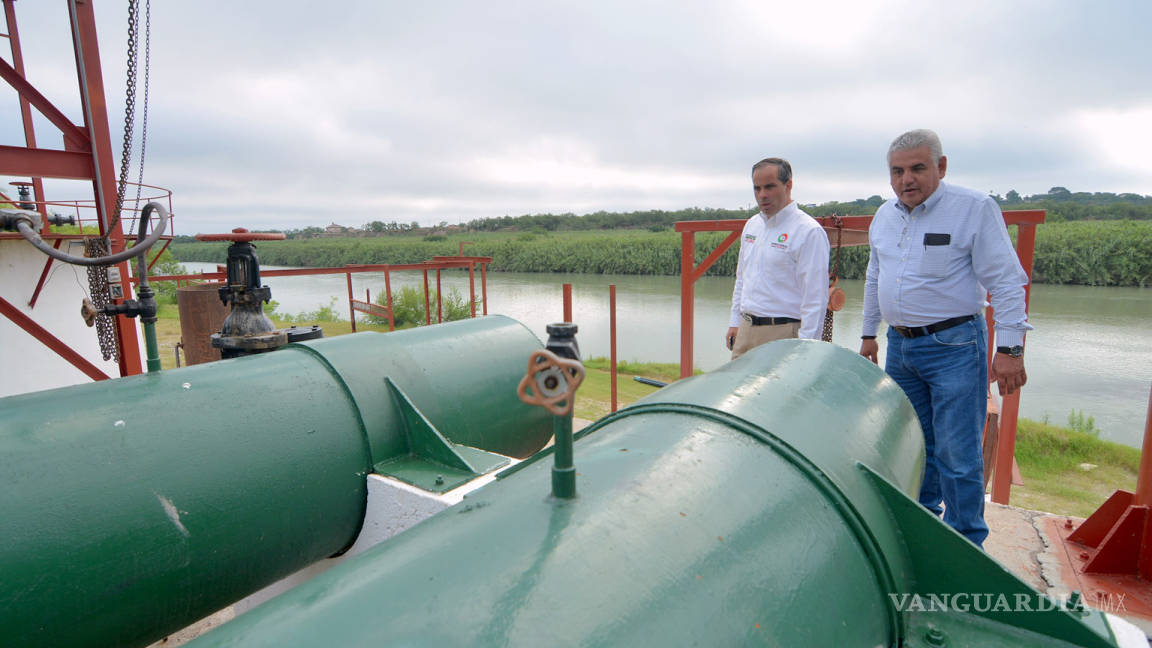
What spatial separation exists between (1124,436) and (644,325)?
8384mm

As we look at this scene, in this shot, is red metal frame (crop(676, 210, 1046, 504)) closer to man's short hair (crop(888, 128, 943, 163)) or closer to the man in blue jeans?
the man in blue jeans

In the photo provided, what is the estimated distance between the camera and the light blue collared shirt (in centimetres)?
219

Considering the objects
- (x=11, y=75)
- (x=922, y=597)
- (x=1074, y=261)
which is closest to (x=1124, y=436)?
(x=922, y=597)

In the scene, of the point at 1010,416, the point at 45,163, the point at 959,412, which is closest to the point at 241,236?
the point at 45,163

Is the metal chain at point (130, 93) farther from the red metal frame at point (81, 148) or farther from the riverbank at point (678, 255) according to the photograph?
the riverbank at point (678, 255)

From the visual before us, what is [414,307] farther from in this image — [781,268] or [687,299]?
[781,268]

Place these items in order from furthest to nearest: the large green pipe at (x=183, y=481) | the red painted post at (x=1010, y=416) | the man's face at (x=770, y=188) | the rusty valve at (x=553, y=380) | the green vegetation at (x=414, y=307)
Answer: the green vegetation at (x=414, y=307) < the red painted post at (x=1010, y=416) < the man's face at (x=770, y=188) < the large green pipe at (x=183, y=481) < the rusty valve at (x=553, y=380)

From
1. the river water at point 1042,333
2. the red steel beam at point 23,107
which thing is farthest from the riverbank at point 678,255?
the red steel beam at point 23,107

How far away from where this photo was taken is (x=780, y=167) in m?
3.04

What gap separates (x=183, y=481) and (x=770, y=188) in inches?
108

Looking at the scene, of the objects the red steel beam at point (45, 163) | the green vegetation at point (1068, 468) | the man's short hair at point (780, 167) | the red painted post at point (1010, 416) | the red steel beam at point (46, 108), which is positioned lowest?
the green vegetation at point (1068, 468)

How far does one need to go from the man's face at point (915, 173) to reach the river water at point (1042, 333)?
3.48 ft
